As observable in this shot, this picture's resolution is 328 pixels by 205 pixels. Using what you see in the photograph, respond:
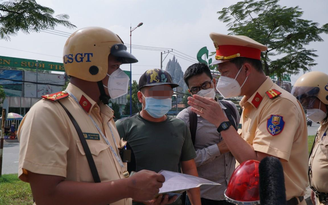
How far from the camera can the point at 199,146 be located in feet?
10.6

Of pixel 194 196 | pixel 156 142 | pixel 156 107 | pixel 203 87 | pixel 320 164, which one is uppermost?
pixel 203 87

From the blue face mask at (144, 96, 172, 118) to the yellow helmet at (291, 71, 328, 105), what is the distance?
75.9 inches

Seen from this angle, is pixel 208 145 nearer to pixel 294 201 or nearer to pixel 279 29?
pixel 294 201

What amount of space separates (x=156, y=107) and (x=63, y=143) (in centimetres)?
143

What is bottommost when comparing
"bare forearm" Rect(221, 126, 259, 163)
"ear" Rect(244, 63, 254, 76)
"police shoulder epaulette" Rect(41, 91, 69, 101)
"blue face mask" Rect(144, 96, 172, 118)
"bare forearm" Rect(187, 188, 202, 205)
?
"bare forearm" Rect(187, 188, 202, 205)

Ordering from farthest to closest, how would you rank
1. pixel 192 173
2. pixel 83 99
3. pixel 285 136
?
pixel 192 173, pixel 285 136, pixel 83 99

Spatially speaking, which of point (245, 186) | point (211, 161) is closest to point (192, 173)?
point (211, 161)

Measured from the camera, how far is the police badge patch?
1.96 metres

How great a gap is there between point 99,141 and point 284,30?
32.2ft

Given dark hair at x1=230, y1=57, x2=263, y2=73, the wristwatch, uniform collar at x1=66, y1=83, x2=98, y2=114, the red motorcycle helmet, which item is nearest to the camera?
the red motorcycle helmet

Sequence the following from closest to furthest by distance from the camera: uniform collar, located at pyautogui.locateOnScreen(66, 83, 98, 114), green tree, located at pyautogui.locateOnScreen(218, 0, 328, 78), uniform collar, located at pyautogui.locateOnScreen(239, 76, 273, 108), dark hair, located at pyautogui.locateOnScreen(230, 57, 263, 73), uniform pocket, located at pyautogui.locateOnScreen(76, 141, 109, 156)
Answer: uniform pocket, located at pyautogui.locateOnScreen(76, 141, 109, 156) < uniform collar, located at pyautogui.locateOnScreen(66, 83, 98, 114) < uniform collar, located at pyautogui.locateOnScreen(239, 76, 273, 108) < dark hair, located at pyautogui.locateOnScreen(230, 57, 263, 73) < green tree, located at pyautogui.locateOnScreen(218, 0, 328, 78)

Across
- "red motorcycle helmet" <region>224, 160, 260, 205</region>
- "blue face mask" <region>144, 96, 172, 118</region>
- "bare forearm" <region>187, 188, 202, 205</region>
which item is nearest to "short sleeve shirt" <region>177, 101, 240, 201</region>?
"bare forearm" <region>187, 188, 202, 205</region>

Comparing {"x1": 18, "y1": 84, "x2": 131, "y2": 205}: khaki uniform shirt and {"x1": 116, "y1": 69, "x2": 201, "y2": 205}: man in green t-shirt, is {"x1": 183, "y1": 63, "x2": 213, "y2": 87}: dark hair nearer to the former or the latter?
{"x1": 116, "y1": 69, "x2": 201, "y2": 205}: man in green t-shirt

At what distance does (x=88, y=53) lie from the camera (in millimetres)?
1860
